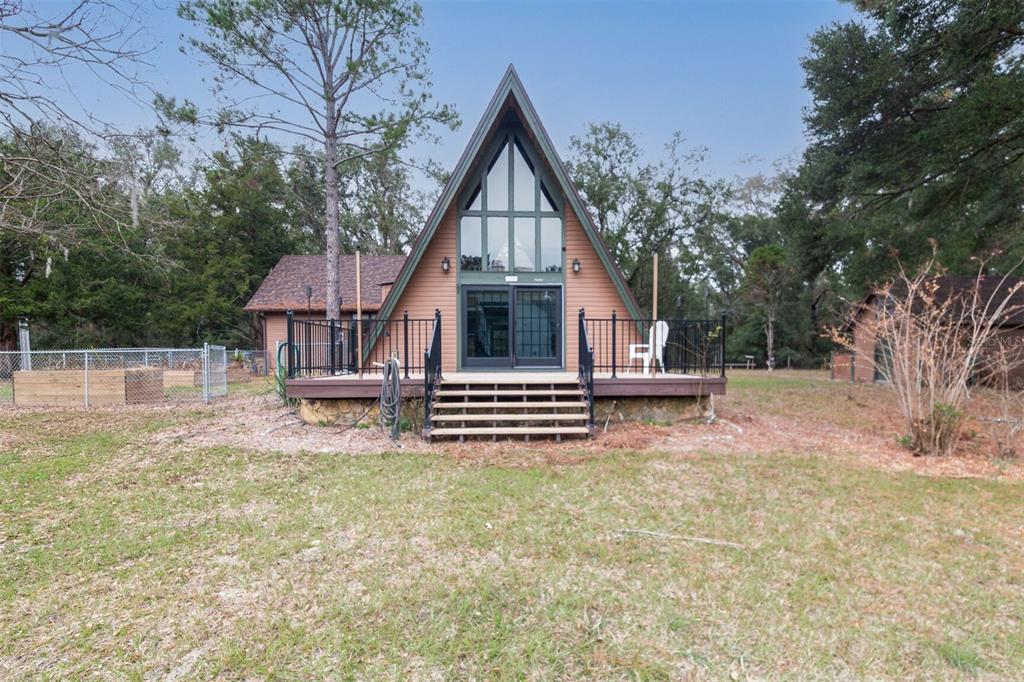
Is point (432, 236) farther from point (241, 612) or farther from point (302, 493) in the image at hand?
point (241, 612)

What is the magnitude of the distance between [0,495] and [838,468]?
324 inches

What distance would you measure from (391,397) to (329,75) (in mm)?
9938

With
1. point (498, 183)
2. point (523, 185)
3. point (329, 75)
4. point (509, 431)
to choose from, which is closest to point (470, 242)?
point (498, 183)

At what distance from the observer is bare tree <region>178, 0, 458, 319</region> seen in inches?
463

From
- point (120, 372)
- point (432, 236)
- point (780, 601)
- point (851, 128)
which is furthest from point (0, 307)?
point (851, 128)

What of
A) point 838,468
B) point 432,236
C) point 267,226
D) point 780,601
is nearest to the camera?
point 780,601

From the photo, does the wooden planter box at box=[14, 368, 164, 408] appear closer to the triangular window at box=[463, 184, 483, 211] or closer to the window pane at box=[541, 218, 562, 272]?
the triangular window at box=[463, 184, 483, 211]

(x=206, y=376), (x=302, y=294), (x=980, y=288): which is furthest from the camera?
(x=302, y=294)

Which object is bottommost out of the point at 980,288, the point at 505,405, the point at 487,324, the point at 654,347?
the point at 505,405

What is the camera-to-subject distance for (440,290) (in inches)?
365

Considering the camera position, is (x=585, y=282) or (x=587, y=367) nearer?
(x=587, y=367)

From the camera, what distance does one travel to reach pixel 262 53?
1199cm

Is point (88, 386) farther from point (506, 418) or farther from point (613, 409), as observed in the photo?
point (613, 409)

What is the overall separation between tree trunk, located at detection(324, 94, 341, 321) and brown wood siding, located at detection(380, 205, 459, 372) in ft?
12.0
